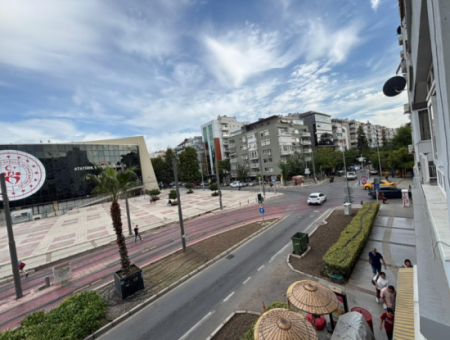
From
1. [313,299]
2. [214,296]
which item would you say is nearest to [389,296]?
[313,299]

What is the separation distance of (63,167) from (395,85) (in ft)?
179

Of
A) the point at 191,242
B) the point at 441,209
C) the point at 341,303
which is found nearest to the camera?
the point at 441,209

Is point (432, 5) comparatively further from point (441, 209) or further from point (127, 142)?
point (127, 142)

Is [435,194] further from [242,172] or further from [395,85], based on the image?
[242,172]

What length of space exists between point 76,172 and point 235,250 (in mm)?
46206

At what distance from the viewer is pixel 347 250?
10.2 metres

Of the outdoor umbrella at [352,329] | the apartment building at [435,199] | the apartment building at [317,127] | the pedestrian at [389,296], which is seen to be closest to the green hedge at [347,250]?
the pedestrian at [389,296]

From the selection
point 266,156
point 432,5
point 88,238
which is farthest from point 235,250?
point 266,156

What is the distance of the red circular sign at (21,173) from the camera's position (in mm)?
37062

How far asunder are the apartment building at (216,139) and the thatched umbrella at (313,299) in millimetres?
69030

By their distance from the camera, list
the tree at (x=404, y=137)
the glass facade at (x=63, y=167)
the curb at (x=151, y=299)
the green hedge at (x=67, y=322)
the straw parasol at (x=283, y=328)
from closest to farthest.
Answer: the straw parasol at (x=283, y=328)
the green hedge at (x=67, y=322)
the curb at (x=151, y=299)
the glass facade at (x=63, y=167)
the tree at (x=404, y=137)

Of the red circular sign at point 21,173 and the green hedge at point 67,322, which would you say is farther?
the red circular sign at point 21,173

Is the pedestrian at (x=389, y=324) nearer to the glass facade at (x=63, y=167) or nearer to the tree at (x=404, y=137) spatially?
the glass facade at (x=63, y=167)

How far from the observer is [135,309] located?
28.4ft
